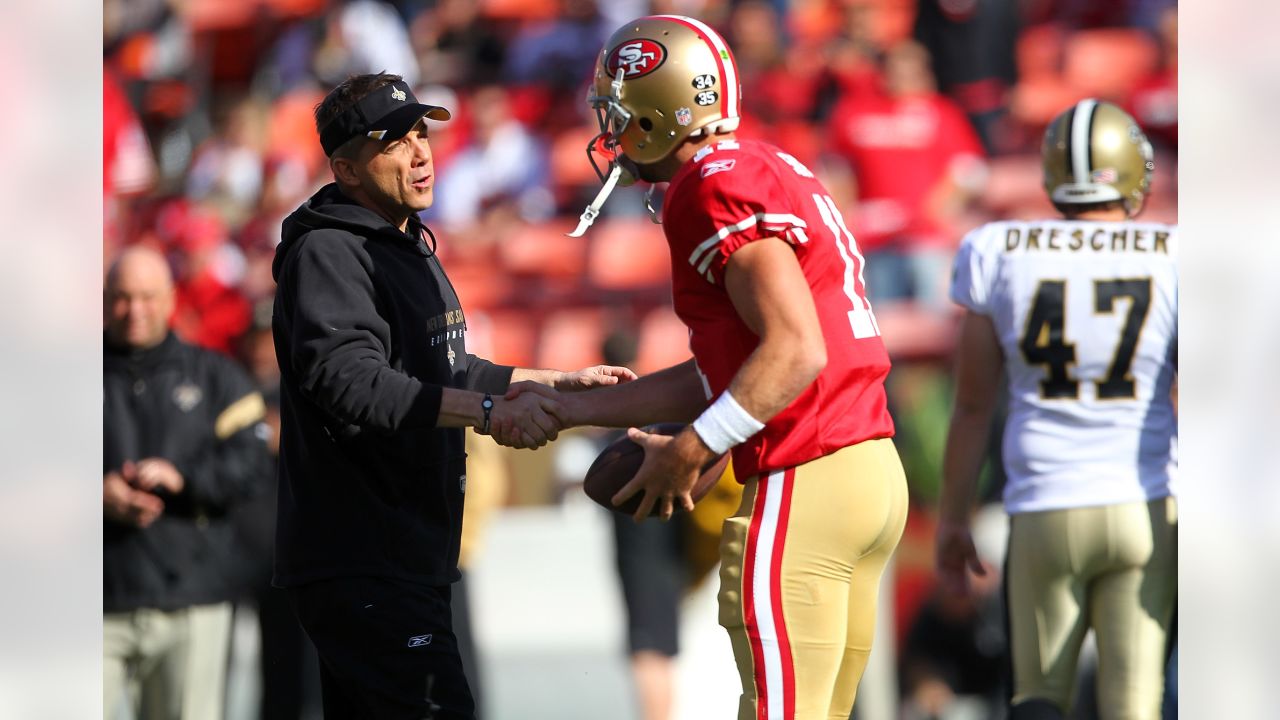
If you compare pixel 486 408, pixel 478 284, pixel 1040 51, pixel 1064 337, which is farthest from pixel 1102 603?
pixel 1040 51

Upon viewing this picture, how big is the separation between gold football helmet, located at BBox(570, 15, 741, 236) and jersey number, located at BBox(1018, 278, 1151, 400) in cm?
156

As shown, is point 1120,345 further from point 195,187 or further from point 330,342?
point 195,187

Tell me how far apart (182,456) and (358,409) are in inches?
88.2

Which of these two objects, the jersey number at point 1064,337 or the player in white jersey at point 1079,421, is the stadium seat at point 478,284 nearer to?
the player in white jersey at point 1079,421

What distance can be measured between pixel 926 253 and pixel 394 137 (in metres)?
4.05

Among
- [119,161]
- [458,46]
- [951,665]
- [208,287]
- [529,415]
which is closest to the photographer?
[529,415]

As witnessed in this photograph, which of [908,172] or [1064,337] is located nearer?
[1064,337]

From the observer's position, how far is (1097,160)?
13.5 ft

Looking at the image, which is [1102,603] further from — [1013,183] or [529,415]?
[1013,183]

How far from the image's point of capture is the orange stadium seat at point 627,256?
7.08 meters

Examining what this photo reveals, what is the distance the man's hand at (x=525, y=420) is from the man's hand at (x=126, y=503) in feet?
6.95

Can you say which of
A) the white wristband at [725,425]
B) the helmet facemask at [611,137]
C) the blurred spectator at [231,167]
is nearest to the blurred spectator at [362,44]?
the blurred spectator at [231,167]

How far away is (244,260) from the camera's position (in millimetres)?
7230
